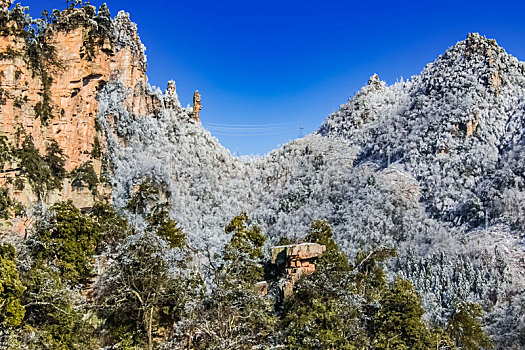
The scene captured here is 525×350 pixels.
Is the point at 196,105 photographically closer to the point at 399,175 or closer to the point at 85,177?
the point at 399,175

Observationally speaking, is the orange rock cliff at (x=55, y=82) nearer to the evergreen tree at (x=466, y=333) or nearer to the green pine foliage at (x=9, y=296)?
the green pine foliage at (x=9, y=296)

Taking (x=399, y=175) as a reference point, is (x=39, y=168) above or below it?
below

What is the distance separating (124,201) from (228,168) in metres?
51.8

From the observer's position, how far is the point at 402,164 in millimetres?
110750

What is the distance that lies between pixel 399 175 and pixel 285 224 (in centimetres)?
2857

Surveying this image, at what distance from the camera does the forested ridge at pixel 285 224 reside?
23.7 metres

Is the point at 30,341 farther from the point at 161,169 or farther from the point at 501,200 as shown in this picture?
the point at 501,200

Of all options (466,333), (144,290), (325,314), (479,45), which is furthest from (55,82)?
(479,45)

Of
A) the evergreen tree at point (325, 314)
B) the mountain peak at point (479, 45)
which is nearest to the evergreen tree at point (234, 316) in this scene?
the evergreen tree at point (325, 314)

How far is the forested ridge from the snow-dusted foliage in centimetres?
38

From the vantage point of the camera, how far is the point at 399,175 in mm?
106250

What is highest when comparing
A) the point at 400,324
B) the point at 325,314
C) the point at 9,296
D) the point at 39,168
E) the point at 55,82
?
the point at 55,82

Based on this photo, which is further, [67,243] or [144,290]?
[67,243]

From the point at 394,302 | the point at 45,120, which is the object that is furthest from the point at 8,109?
the point at 394,302
